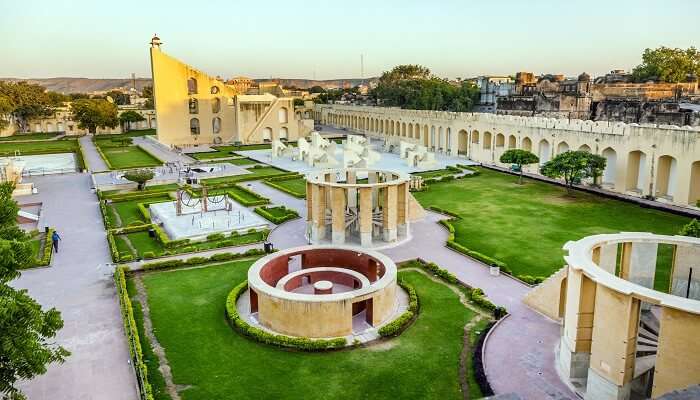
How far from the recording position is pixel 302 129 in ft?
255

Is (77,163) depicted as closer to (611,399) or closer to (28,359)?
(28,359)

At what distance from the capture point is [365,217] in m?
26.1

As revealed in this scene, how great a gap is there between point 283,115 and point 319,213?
5051 cm

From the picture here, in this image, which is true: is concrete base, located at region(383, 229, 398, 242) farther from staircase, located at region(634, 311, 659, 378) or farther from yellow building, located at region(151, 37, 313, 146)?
yellow building, located at region(151, 37, 313, 146)

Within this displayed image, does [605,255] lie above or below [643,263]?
above

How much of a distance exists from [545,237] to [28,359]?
24.3 meters

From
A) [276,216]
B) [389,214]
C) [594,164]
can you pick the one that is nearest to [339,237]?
[389,214]

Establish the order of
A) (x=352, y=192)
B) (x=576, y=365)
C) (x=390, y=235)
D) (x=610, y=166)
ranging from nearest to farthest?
(x=576, y=365) → (x=390, y=235) → (x=352, y=192) → (x=610, y=166)

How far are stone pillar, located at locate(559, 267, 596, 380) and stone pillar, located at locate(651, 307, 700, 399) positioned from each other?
2066 millimetres

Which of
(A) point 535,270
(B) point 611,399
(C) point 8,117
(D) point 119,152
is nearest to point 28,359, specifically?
(B) point 611,399

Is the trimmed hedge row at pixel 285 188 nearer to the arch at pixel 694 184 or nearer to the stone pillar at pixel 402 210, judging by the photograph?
the stone pillar at pixel 402 210

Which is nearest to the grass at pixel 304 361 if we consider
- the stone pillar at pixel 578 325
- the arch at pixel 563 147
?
the stone pillar at pixel 578 325

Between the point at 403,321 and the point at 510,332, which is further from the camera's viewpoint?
the point at 403,321

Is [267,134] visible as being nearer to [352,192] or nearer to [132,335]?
[352,192]
